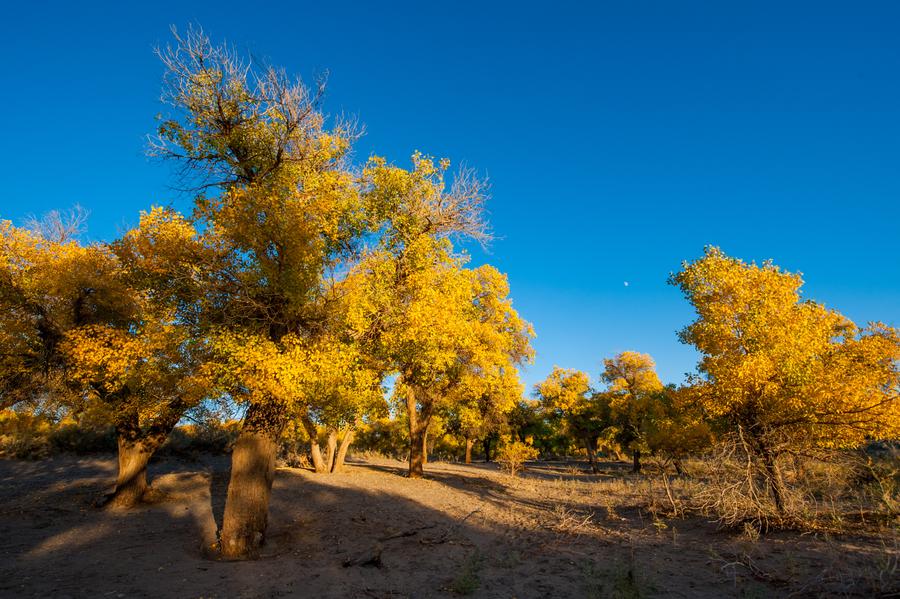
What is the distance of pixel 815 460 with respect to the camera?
10602 millimetres

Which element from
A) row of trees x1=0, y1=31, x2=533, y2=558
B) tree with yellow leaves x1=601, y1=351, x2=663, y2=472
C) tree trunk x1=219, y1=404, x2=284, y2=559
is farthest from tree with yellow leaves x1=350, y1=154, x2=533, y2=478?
tree with yellow leaves x1=601, y1=351, x2=663, y2=472

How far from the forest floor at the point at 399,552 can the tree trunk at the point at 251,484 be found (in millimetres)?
473

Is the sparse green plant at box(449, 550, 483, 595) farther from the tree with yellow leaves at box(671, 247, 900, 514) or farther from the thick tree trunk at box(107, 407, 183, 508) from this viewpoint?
the thick tree trunk at box(107, 407, 183, 508)

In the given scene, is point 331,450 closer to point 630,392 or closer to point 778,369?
point 778,369

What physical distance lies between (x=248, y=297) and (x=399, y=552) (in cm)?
635

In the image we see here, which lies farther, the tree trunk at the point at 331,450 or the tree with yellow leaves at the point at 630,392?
the tree with yellow leaves at the point at 630,392

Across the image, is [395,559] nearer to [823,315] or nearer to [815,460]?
[815,460]

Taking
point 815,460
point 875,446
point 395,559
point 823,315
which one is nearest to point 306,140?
point 395,559

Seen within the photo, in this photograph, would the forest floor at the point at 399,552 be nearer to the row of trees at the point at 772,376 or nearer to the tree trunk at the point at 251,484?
the tree trunk at the point at 251,484

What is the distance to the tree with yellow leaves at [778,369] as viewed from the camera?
9.99 metres

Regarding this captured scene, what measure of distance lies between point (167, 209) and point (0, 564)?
7.38 meters

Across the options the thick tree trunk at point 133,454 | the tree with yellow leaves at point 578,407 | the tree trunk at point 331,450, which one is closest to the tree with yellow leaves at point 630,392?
the tree with yellow leaves at point 578,407

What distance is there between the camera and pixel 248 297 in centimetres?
916

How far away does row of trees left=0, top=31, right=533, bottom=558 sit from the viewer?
9000mm
